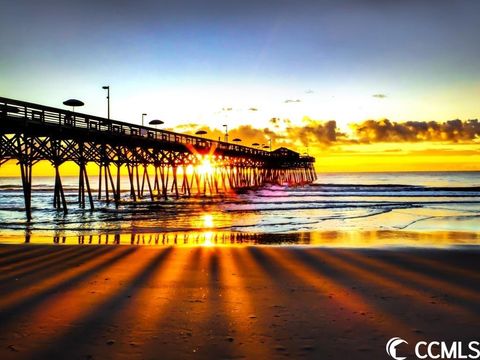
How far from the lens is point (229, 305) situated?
5.77 meters

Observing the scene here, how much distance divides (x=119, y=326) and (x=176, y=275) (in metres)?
2.77

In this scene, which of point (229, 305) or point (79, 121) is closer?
point (229, 305)

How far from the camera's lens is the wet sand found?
438 cm

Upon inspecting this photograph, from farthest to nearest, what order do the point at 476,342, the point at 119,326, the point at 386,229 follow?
the point at 386,229 → the point at 119,326 → the point at 476,342

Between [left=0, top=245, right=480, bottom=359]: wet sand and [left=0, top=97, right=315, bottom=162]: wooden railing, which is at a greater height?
[left=0, top=97, right=315, bottom=162]: wooden railing

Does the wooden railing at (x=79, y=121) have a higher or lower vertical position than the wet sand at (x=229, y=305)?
higher

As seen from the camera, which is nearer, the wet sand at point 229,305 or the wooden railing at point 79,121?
the wet sand at point 229,305

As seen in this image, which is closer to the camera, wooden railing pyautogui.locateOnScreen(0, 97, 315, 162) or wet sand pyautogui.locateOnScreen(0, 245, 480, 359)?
wet sand pyautogui.locateOnScreen(0, 245, 480, 359)

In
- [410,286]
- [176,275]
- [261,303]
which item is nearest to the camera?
[261,303]

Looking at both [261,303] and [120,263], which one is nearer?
[261,303]

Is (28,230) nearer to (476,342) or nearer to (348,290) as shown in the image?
(348,290)

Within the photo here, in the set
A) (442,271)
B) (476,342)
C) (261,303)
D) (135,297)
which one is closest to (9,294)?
(135,297)

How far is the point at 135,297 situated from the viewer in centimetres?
618

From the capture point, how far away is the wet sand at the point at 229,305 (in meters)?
4.38
